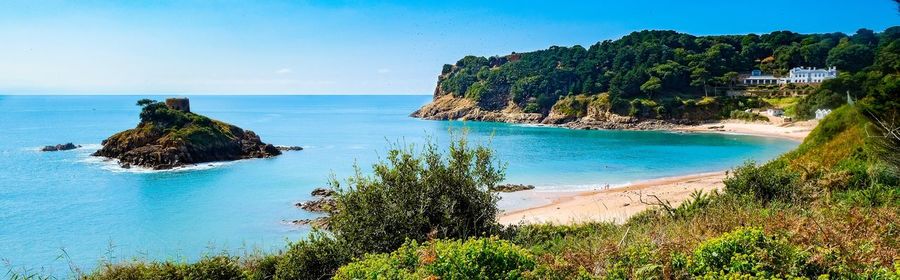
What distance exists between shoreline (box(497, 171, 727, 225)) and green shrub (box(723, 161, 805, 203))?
662cm

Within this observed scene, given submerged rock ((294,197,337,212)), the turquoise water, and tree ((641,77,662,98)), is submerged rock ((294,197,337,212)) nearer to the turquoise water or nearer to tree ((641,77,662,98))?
the turquoise water

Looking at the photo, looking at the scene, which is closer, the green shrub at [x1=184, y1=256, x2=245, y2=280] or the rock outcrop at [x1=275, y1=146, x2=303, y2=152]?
the green shrub at [x1=184, y1=256, x2=245, y2=280]

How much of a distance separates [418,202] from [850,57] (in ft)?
367

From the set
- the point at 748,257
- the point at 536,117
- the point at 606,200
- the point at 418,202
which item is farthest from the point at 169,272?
the point at 536,117

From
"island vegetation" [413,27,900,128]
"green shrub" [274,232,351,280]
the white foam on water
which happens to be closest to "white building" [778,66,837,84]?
"island vegetation" [413,27,900,128]

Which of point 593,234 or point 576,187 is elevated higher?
point 593,234

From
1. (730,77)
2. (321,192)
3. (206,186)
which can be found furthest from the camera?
(730,77)

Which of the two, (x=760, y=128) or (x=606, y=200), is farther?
(x=760, y=128)

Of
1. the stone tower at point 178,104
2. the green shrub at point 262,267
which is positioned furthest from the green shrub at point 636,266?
the stone tower at point 178,104

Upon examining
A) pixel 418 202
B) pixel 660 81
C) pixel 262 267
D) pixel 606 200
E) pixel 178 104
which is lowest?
pixel 606 200

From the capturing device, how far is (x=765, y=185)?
1472 cm

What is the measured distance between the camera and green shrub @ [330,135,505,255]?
10789mm

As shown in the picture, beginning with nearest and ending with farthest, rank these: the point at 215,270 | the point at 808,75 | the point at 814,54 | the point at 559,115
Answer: the point at 215,270
the point at 808,75
the point at 559,115
the point at 814,54

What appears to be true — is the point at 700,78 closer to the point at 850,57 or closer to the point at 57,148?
the point at 850,57
